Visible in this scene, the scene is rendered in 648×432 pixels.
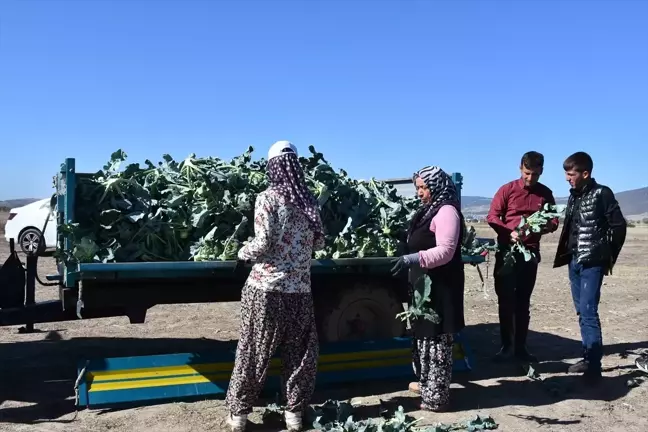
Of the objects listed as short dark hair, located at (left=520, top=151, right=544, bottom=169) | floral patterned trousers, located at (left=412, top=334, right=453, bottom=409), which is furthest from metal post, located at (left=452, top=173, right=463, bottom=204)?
floral patterned trousers, located at (left=412, top=334, right=453, bottom=409)

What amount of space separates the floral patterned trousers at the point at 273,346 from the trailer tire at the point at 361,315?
1.54 metres

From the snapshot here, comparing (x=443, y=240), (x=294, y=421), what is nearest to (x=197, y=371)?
(x=294, y=421)

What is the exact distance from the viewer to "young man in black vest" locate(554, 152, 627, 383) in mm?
5957

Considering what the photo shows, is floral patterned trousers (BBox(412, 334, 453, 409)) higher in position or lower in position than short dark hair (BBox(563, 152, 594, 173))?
lower

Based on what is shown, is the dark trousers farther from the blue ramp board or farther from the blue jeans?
the blue ramp board

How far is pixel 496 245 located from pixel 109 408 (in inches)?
154

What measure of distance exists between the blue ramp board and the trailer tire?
0.97 feet

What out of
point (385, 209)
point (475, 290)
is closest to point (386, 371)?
point (385, 209)

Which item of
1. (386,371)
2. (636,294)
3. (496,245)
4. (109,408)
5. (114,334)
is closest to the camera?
(109,408)

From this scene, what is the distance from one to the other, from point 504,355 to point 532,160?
2.16 metres

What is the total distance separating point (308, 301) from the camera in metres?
4.68

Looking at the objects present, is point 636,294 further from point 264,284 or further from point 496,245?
point 264,284

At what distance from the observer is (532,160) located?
655cm

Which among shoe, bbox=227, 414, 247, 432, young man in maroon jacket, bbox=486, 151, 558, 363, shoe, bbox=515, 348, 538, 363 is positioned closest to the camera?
shoe, bbox=227, 414, 247, 432
